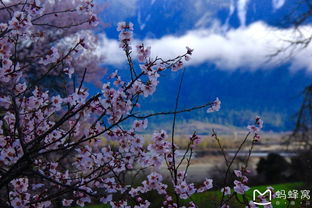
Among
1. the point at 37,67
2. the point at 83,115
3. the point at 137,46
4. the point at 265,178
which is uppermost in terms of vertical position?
the point at 37,67

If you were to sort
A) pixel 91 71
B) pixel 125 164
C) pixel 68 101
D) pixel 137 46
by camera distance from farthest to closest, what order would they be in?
pixel 91 71 < pixel 125 164 < pixel 137 46 < pixel 68 101

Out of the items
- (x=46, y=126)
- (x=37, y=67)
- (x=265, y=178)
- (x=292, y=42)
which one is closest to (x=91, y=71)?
(x=37, y=67)

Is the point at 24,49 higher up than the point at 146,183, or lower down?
higher up

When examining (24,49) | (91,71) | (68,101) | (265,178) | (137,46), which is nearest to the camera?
(68,101)

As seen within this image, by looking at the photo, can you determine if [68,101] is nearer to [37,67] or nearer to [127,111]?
[127,111]

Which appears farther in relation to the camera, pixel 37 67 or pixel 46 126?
pixel 37 67

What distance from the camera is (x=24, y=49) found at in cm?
1223

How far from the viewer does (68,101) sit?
8.64 feet

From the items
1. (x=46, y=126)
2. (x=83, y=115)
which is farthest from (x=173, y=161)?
(x=46, y=126)

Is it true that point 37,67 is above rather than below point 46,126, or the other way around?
above

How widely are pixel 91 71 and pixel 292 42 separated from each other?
6582 millimetres

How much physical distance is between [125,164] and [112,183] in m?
0.19

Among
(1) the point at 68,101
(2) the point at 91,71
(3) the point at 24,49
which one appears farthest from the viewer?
(2) the point at 91,71

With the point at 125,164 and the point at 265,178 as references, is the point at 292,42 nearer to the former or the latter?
the point at 265,178
